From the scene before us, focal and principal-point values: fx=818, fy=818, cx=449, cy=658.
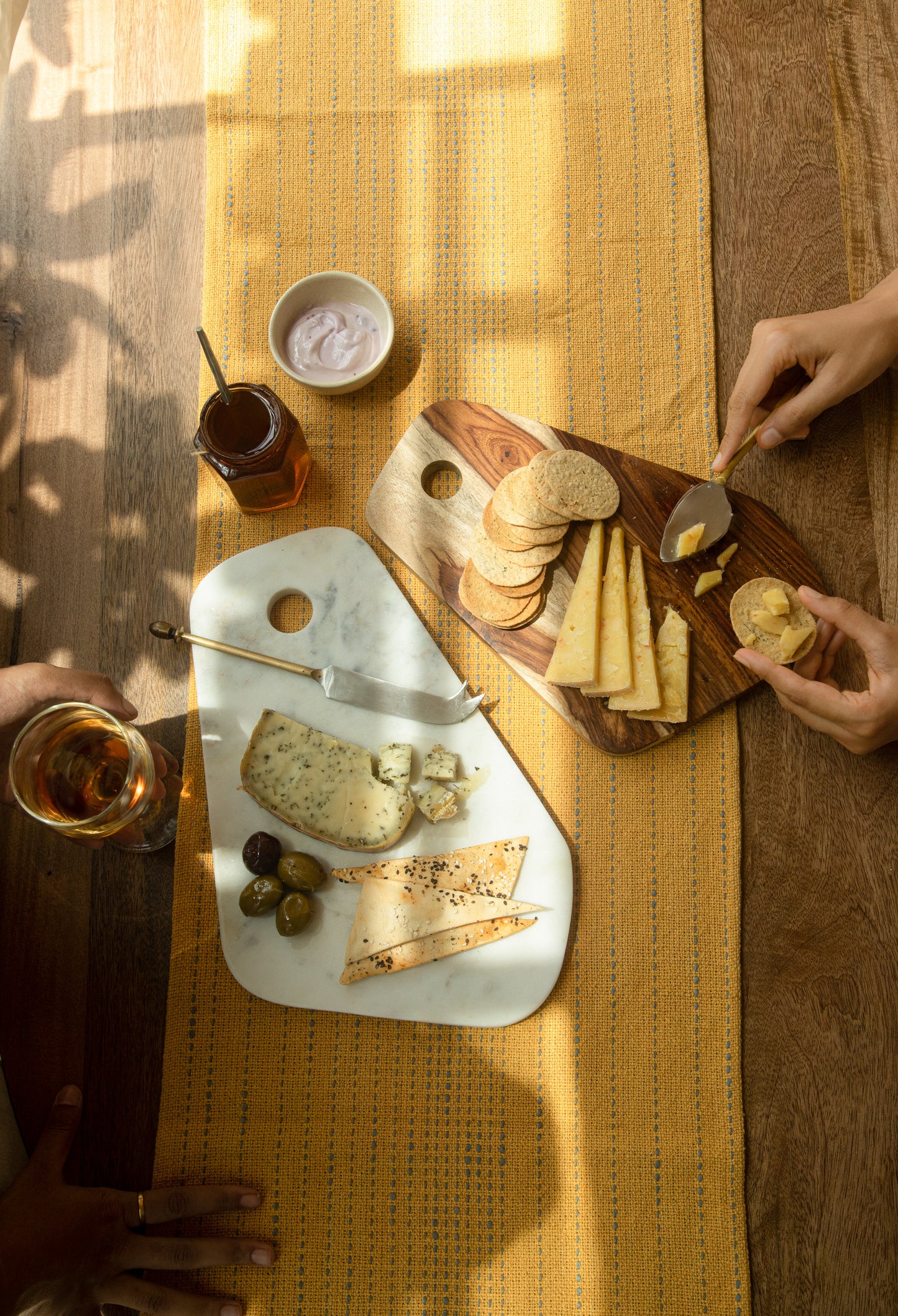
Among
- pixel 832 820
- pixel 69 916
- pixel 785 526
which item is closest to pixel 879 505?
pixel 785 526

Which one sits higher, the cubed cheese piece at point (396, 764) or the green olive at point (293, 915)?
the cubed cheese piece at point (396, 764)

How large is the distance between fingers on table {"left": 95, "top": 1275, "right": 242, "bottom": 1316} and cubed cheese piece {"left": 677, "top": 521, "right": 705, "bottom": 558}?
5.28 feet

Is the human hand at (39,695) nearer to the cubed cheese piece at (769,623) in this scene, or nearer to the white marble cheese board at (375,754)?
the white marble cheese board at (375,754)

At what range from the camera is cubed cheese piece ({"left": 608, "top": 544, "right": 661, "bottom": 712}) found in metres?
1.55

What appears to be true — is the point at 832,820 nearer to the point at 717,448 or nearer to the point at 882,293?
the point at 717,448

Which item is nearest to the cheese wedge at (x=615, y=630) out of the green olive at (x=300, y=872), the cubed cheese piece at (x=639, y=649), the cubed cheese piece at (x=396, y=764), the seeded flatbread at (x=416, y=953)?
the cubed cheese piece at (x=639, y=649)

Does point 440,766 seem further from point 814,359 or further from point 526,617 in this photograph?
point 814,359

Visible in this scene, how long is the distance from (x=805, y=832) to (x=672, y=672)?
0.41 metres

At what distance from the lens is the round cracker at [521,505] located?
63.1 inches

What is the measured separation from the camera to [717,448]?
170 centimetres

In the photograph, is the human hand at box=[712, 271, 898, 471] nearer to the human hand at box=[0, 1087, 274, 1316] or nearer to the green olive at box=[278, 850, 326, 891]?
the green olive at box=[278, 850, 326, 891]

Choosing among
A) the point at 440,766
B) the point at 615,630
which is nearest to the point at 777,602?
the point at 615,630

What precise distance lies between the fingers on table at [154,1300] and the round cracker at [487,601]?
4.38 ft

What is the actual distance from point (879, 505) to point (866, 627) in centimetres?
38
